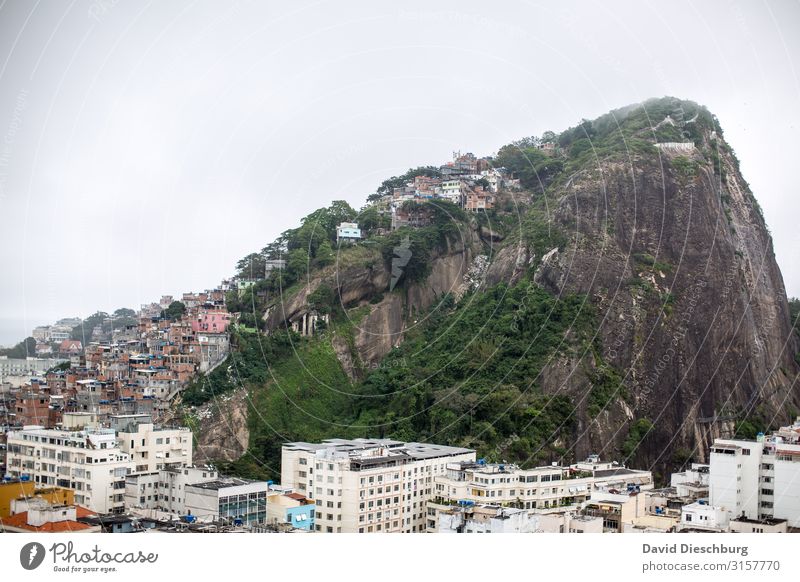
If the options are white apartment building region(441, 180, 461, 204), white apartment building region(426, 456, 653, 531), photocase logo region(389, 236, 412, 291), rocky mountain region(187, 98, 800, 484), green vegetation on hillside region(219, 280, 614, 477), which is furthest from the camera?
white apartment building region(441, 180, 461, 204)

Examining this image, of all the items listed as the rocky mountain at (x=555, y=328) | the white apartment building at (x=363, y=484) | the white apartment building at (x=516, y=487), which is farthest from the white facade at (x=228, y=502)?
the rocky mountain at (x=555, y=328)

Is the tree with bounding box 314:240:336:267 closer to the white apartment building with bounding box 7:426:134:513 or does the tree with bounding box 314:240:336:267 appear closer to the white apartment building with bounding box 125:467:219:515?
the white apartment building with bounding box 7:426:134:513

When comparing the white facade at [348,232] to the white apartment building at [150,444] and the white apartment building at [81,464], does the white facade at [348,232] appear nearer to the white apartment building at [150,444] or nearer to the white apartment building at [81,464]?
the white apartment building at [150,444]

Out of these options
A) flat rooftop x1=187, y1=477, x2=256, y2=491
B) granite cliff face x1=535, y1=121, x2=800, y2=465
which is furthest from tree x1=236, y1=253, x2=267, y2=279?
flat rooftop x1=187, y1=477, x2=256, y2=491

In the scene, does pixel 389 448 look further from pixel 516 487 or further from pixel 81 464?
pixel 81 464
